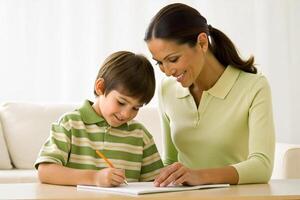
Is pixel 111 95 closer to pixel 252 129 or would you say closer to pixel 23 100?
pixel 252 129

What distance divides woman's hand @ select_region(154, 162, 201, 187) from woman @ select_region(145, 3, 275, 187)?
0.57 ft

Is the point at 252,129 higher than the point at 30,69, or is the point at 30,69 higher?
the point at 252,129

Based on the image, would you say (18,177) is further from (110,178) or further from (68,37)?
(110,178)

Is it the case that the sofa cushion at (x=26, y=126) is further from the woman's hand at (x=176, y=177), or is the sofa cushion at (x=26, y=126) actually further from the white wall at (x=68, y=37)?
the woman's hand at (x=176, y=177)

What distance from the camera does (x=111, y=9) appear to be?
3.80m

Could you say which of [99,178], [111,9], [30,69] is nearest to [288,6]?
[111,9]

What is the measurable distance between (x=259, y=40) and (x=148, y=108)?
1037 mm

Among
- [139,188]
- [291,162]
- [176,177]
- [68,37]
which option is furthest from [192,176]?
[68,37]

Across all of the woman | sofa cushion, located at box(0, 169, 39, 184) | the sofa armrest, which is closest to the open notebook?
the woman

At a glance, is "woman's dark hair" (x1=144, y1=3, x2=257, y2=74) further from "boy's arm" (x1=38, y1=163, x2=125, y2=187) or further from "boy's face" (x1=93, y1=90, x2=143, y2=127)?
"boy's arm" (x1=38, y1=163, x2=125, y2=187)

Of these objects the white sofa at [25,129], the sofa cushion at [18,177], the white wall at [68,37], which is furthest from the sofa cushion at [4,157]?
the white wall at [68,37]

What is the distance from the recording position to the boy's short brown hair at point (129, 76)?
169cm

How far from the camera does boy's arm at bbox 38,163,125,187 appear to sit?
1419 millimetres

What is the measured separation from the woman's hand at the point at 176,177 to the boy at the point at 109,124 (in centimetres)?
23
